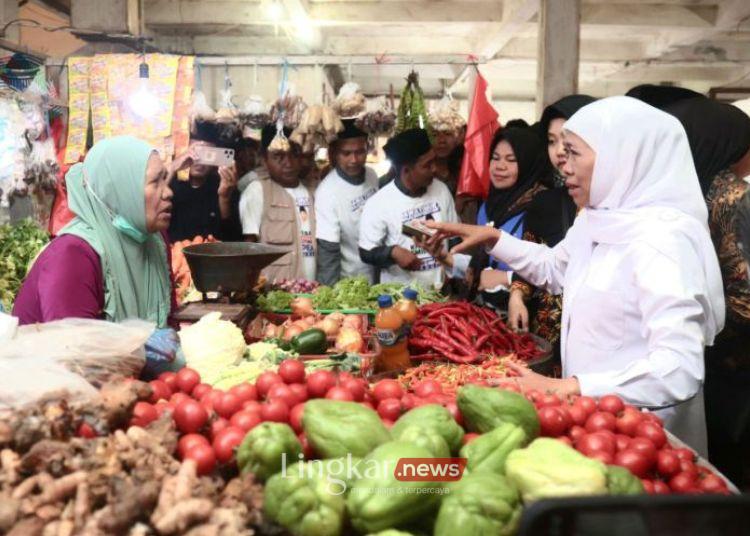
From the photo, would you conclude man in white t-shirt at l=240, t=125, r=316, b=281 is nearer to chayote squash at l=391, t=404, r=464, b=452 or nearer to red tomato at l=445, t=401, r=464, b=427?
red tomato at l=445, t=401, r=464, b=427

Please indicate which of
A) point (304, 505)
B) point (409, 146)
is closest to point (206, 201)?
point (409, 146)

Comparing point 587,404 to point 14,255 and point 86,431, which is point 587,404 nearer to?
point 86,431

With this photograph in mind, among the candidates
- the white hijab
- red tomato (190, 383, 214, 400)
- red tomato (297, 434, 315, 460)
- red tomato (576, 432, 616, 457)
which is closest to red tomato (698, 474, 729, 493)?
red tomato (576, 432, 616, 457)

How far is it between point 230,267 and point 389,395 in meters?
1.88

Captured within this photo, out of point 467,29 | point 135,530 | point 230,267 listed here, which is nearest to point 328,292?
point 230,267

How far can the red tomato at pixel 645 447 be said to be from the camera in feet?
5.62

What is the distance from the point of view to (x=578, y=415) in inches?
75.0

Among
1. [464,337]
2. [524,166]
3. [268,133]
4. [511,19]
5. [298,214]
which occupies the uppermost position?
[511,19]

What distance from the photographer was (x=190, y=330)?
298cm

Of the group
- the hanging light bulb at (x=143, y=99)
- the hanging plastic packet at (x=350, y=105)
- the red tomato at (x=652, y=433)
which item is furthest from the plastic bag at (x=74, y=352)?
the hanging plastic packet at (x=350, y=105)

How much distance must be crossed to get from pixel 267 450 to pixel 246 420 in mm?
255

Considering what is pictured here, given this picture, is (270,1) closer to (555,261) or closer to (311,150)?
(311,150)

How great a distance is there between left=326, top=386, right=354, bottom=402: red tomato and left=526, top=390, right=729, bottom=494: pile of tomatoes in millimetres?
536

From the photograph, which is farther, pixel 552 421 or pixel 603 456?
pixel 552 421
